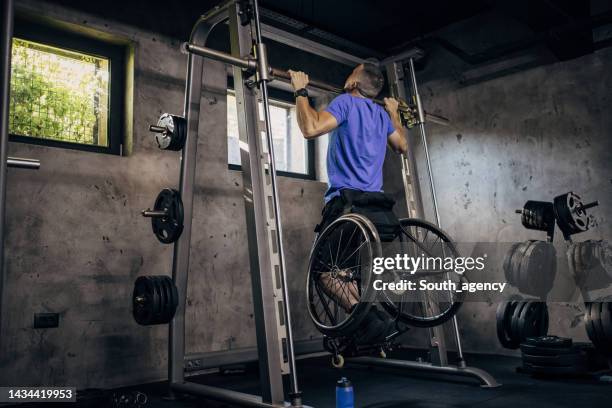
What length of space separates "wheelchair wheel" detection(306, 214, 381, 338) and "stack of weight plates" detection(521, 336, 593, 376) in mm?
1682

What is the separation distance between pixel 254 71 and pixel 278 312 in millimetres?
1184

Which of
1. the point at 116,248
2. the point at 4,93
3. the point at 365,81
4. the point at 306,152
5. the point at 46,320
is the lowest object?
the point at 46,320

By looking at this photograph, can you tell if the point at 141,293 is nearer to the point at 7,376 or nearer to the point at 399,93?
the point at 7,376

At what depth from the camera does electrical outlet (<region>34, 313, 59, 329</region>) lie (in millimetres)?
3070

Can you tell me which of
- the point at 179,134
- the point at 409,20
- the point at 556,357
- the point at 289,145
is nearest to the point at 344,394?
the point at 179,134

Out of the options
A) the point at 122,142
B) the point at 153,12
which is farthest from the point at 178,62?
the point at 122,142

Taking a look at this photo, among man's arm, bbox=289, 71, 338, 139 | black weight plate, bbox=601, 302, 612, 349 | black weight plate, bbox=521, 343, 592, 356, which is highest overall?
man's arm, bbox=289, 71, 338, 139

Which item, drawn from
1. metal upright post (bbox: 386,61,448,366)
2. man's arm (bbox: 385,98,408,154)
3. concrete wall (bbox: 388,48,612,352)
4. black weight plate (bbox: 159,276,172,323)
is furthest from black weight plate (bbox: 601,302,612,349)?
black weight plate (bbox: 159,276,172,323)

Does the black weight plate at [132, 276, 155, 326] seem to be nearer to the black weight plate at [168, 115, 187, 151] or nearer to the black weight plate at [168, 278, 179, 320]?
the black weight plate at [168, 278, 179, 320]

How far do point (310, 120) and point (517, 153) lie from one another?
2.47 metres

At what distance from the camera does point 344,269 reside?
2424 mm

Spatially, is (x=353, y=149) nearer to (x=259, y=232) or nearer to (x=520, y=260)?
(x=259, y=232)

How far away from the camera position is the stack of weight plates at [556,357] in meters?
3.28

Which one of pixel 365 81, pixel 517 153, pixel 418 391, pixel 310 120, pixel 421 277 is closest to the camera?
pixel 421 277
